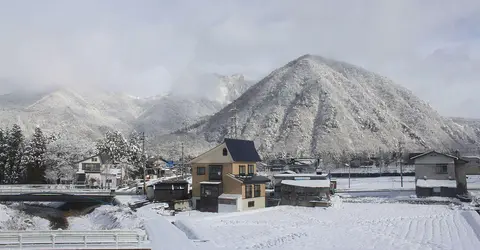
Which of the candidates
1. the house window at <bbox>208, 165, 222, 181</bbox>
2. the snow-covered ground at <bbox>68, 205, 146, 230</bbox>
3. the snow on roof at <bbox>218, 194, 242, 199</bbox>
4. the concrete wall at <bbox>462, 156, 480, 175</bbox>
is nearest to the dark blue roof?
the house window at <bbox>208, 165, 222, 181</bbox>

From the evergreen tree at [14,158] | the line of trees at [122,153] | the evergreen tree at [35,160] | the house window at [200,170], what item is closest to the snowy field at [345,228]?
the house window at [200,170]

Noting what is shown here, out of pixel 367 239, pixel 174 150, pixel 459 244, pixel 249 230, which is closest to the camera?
pixel 459 244

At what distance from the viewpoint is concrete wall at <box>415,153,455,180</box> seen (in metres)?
47.9

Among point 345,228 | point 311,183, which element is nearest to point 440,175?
point 311,183

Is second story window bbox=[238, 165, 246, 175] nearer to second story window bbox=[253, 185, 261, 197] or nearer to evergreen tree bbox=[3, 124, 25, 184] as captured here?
second story window bbox=[253, 185, 261, 197]

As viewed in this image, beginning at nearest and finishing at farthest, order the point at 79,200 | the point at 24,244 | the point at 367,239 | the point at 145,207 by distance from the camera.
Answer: the point at 24,244
the point at 367,239
the point at 145,207
the point at 79,200

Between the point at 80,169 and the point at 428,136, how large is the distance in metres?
124

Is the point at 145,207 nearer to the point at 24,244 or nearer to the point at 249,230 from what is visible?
the point at 249,230

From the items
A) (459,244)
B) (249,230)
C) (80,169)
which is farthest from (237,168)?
(80,169)

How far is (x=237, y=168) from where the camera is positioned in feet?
141

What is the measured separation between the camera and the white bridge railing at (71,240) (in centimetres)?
1856

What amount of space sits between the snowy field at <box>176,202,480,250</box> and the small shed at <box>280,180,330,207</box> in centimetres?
306

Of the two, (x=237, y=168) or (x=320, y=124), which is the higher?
(x=320, y=124)

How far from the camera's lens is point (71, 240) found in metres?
19.2
